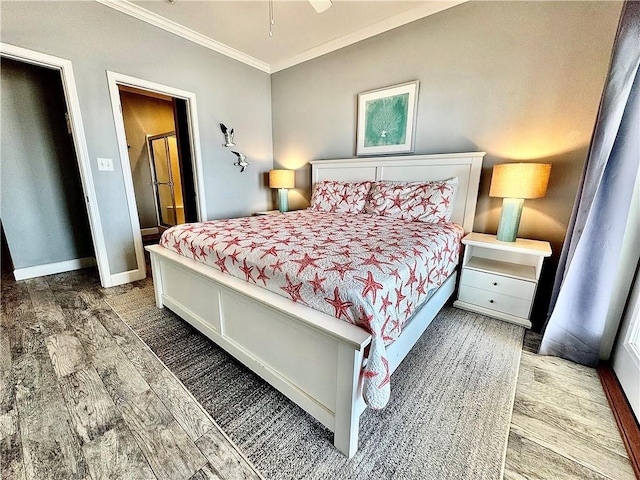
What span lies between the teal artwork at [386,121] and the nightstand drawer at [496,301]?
1.64 m

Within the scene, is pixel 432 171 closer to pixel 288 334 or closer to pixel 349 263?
pixel 349 263

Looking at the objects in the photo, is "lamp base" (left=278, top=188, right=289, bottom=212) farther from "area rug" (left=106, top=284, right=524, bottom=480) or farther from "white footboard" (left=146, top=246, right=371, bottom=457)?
"area rug" (left=106, top=284, right=524, bottom=480)

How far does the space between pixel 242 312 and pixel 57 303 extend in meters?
2.03

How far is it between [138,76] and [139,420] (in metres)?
2.99

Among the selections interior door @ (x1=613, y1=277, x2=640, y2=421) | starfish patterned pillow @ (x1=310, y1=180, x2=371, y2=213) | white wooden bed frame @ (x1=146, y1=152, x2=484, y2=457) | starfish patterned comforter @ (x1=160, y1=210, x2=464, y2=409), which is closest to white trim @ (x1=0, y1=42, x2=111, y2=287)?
white wooden bed frame @ (x1=146, y1=152, x2=484, y2=457)

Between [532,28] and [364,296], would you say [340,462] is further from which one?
[532,28]

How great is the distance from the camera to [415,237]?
66.8 inches

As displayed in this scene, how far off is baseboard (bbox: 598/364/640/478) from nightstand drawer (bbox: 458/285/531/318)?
1.63 feet

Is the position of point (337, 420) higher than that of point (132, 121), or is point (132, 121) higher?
point (132, 121)

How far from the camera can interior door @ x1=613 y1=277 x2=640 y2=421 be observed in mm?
1246

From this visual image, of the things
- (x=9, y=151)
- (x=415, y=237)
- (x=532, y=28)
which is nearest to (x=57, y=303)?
(x=9, y=151)

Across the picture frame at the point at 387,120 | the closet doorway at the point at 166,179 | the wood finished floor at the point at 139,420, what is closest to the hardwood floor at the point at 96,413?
the wood finished floor at the point at 139,420

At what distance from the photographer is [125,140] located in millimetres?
2578

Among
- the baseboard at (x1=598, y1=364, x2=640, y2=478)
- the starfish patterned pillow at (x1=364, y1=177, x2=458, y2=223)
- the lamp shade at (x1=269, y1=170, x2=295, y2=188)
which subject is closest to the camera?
the baseboard at (x1=598, y1=364, x2=640, y2=478)
